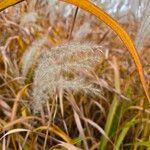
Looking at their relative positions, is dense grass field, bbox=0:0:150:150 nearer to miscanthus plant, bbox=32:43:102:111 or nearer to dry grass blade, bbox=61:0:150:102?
miscanthus plant, bbox=32:43:102:111

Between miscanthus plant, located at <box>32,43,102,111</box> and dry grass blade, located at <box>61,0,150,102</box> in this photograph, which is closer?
dry grass blade, located at <box>61,0,150,102</box>

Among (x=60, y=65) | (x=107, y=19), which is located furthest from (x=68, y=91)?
(x=107, y=19)

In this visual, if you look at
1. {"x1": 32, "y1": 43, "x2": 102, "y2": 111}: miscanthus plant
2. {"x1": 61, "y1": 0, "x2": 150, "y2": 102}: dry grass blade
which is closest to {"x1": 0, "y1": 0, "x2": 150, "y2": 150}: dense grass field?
{"x1": 32, "y1": 43, "x2": 102, "y2": 111}: miscanthus plant

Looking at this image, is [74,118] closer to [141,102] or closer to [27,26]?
[141,102]

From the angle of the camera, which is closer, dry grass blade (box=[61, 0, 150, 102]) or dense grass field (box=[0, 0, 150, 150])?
dry grass blade (box=[61, 0, 150, 102])

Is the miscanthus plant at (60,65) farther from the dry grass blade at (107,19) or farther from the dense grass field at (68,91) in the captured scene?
the dry grass blade at (107,19)

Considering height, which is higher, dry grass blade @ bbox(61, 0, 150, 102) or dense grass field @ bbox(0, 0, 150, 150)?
dry grass blade @ bbox(61, 0, 150, 102)

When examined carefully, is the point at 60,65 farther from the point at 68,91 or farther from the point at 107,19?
the point at 68,91

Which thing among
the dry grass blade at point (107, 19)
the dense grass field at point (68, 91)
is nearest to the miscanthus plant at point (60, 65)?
the dense grass field at point (68, 91)

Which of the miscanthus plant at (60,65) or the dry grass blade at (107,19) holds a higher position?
the dry grass blade at (107,19)
